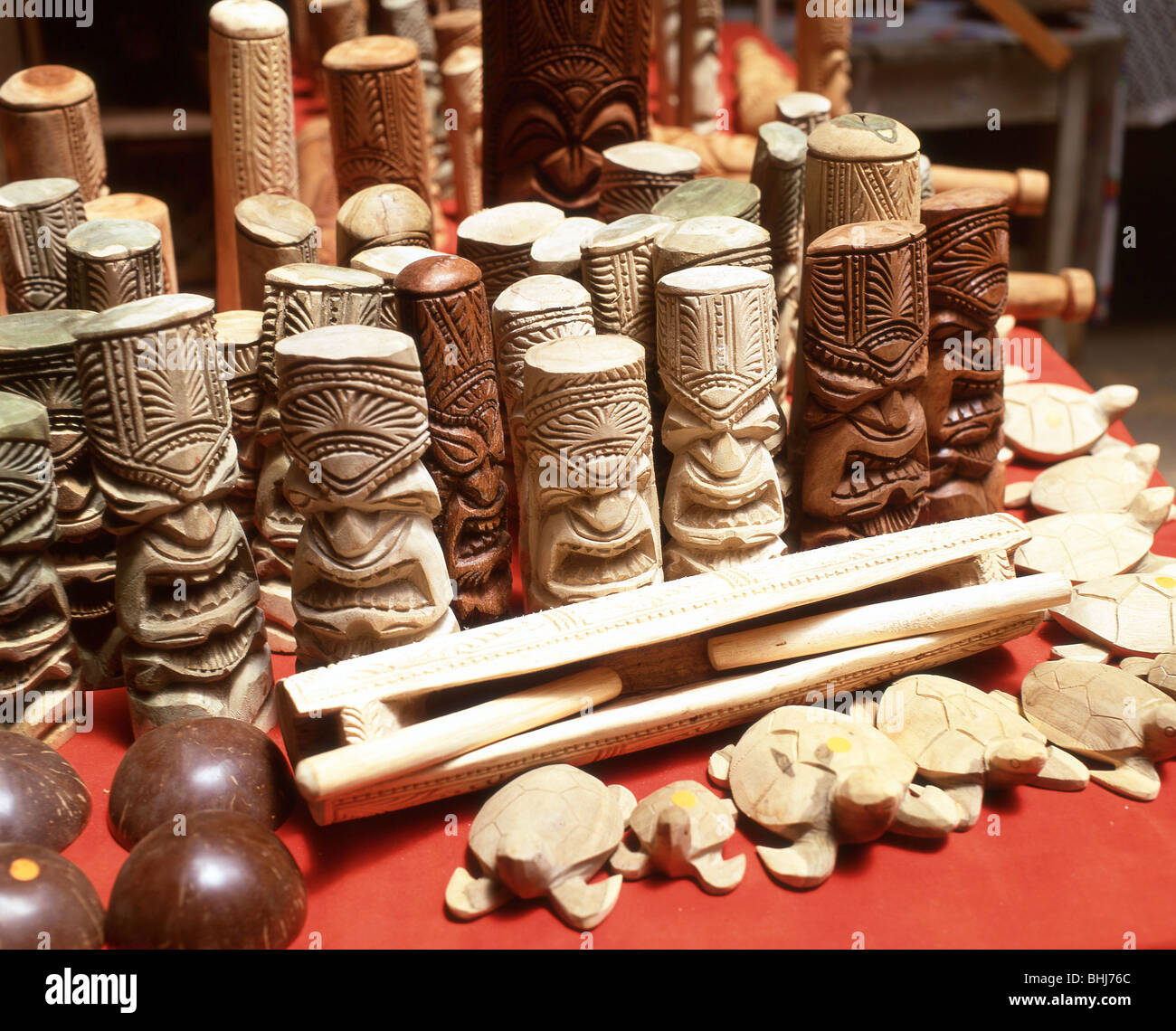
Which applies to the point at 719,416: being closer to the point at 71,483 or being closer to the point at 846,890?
the point at 846,890

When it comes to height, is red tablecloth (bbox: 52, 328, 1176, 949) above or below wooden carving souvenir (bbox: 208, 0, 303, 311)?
below

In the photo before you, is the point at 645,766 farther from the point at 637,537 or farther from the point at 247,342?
the point at 247,342

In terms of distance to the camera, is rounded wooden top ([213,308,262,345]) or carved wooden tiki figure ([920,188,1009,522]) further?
carved wooden tiki figure ([920,188,1009,522])

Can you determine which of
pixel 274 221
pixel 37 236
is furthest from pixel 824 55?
pixel 37 236

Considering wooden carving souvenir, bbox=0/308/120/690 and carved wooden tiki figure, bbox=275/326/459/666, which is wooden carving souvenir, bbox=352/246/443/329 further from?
wooden carving souvenir, bbox=0/308/120/690

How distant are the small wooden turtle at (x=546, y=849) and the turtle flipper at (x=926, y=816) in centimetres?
44

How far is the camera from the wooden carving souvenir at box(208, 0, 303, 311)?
2949 millimetres

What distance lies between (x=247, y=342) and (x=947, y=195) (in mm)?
1418

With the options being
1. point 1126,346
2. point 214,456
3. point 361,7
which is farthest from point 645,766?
point 1126,346

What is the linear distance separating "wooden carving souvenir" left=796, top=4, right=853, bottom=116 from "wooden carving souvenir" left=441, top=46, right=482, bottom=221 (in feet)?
3.65

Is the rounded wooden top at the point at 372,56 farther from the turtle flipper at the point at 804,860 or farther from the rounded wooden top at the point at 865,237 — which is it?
the turtle flipper at the point at 804,860

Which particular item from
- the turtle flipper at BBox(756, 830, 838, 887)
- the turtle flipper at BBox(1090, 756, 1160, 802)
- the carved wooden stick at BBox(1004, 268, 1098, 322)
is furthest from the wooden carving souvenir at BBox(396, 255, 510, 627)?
the carved wooden stick at BBox(1004, 268, 1098, 322)

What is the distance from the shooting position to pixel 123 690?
2332 mm

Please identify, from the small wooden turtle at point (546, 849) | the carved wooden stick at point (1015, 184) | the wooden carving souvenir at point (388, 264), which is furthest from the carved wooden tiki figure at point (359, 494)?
the carved wooden stick at point (1015, 184)
